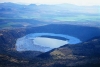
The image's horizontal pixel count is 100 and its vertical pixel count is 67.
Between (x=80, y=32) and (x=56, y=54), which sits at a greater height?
(x=56, y=54)

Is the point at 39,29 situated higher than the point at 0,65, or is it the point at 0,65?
the point at 0,65

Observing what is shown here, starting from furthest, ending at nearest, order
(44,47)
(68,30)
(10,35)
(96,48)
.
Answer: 1. (68,30)
2. (10,35)
3. (44,47)
4. (96,48)

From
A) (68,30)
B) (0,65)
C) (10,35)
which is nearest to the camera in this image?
(0,65)

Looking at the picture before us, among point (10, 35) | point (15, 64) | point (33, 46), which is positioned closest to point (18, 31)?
point (10, 35)

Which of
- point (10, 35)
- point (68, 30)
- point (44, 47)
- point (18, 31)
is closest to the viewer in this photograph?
point (44, 47)

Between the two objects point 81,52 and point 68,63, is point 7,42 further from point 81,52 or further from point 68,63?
point 68,63

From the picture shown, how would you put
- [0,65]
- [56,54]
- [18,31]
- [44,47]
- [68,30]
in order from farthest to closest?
1. [68,30]
2. [18,31]
3. [44,47]
4. [56,54]
5. [0,65]

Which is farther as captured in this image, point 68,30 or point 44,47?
point 68,30

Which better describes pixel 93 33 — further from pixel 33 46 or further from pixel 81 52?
pixel 81 52

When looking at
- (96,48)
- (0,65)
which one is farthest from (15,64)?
(96,48)
